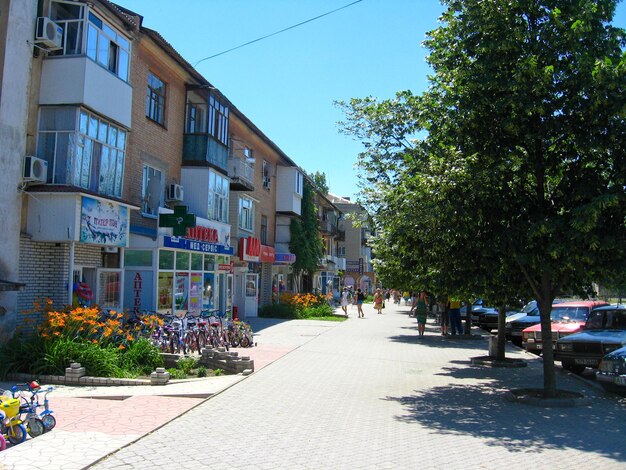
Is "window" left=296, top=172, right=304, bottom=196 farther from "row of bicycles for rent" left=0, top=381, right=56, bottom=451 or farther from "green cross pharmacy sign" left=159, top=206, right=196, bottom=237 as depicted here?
"row of bicycles for rent" left=0, top=381, right=56, bottom=451

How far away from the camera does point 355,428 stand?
25.1 feet

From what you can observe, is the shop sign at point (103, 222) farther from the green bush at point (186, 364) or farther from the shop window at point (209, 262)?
the shop window at point (209, 262)

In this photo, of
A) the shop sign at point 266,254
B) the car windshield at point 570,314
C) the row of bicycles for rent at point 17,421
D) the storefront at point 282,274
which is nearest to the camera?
the row of bicycles for rent at point 17,421

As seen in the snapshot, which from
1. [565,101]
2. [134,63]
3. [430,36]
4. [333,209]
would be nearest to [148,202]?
[134,63]

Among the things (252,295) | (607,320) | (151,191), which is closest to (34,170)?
(151,191)

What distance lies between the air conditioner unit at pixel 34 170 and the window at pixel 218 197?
28.0 ft

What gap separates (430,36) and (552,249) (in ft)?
15.6

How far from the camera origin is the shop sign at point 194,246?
17.4 m

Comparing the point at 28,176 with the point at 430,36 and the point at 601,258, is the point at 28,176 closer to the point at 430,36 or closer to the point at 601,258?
the point at 430,36

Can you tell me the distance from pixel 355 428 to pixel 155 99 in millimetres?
14170

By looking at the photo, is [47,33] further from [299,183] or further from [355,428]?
[299,183]

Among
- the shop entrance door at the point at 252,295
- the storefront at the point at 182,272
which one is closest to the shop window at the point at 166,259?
the storefront at the point at 182,272

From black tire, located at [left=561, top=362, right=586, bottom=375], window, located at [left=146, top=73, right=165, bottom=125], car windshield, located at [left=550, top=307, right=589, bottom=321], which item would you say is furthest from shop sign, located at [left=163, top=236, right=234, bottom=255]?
car windshield, located at [left=550, top=307, right=589, bottom=321]

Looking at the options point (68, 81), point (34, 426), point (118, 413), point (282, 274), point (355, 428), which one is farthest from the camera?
point (282, 274)
